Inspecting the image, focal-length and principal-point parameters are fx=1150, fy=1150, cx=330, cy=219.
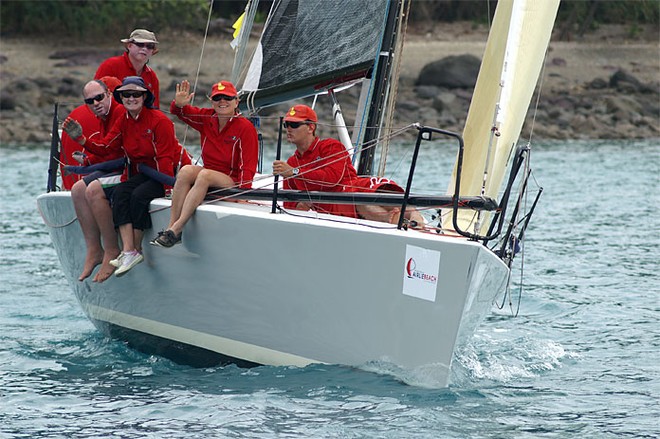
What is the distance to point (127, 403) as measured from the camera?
668 cm

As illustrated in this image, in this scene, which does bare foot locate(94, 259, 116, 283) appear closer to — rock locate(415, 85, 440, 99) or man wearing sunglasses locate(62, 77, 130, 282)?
man wearing sunglasses locate(62, 77, 130, 282)

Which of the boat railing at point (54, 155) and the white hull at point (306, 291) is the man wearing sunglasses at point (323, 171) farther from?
the boat railing at point (54, 155)

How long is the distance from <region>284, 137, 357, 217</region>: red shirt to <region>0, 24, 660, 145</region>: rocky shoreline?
22.8 m

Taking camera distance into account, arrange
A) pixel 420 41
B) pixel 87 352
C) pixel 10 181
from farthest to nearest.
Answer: pixel 420 41 → pixel 10 181 → pixel 87 352

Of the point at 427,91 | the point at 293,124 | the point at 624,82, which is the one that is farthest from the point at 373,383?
the point at 624,82

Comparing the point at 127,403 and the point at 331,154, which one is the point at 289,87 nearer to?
the point at 331,154

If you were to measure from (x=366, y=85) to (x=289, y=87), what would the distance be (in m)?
0.61

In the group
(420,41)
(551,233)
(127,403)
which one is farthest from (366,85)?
(420,41)

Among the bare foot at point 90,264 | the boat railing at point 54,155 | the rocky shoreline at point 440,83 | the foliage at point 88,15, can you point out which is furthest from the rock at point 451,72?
the bare foot at point 90,264

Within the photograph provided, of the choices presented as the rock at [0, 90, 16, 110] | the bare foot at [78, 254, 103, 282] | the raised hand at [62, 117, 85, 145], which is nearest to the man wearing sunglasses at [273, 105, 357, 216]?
the raised hand at [62, 117, 85, 145]

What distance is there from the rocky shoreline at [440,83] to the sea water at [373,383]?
20058 mm

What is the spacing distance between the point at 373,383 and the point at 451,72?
95.1 feet

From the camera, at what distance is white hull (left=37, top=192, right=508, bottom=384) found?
20.6ft

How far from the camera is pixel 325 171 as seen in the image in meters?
6.90
